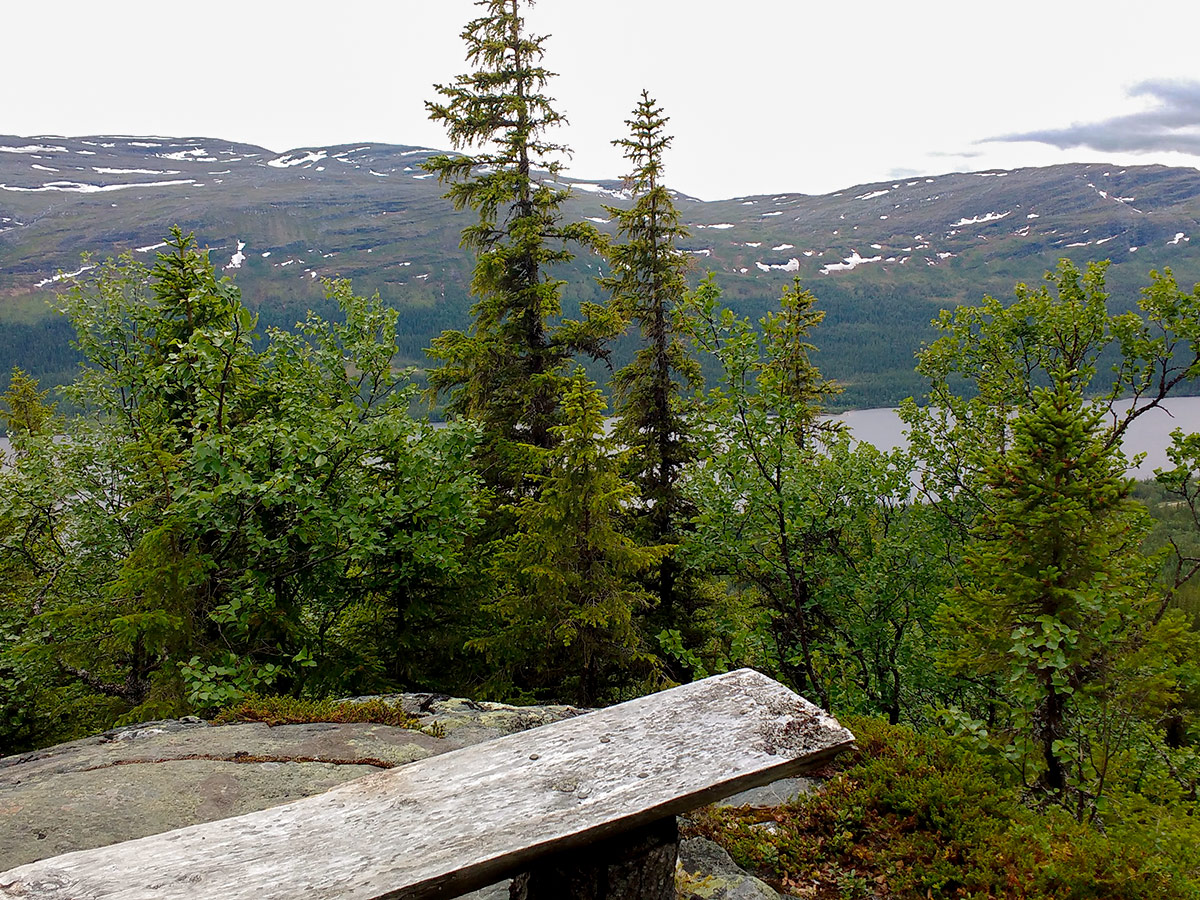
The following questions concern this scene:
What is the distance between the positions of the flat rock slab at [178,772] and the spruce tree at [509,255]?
10036 mm

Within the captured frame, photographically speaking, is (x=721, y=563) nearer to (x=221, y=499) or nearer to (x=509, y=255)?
(x=221, y=499)

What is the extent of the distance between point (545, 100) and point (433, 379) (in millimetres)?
7752

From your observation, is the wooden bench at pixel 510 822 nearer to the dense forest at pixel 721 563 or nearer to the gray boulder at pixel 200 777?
the gray boulder at pixel 200 777

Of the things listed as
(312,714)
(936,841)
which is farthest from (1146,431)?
(312,714)

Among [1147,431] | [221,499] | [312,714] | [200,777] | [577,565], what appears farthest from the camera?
[1147,431]

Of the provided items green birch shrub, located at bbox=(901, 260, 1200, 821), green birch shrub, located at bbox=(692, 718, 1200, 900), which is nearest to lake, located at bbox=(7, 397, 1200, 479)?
green birch shrub, located at bbox=(901, 260, 1200, 821)

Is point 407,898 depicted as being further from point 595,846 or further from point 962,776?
point 962,776

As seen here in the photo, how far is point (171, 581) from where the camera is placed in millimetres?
7691

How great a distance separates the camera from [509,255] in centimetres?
1678

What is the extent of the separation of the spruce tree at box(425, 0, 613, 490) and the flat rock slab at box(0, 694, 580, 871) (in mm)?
10036

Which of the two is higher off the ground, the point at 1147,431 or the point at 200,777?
the point at 200,777

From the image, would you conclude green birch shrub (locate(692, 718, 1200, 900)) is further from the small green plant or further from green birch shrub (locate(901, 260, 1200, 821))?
the small green plant

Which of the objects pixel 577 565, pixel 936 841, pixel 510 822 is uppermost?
pixel 510 822

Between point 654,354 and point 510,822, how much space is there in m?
15.8
